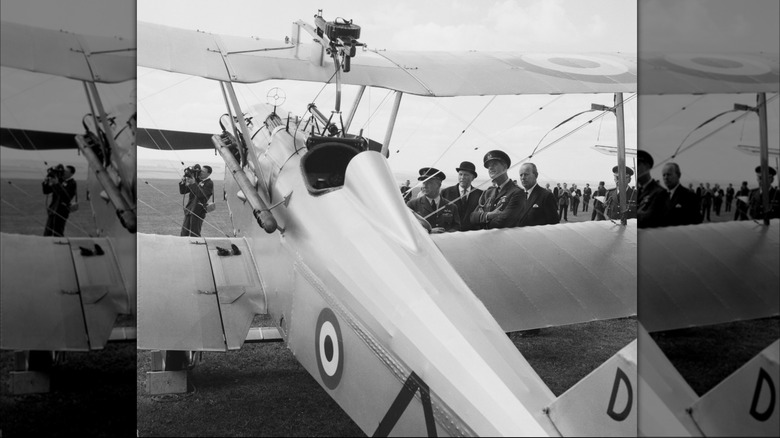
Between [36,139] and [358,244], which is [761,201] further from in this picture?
[36,139]

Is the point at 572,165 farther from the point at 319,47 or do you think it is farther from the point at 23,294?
the point at 23,294

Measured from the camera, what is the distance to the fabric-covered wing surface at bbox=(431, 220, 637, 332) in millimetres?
4324

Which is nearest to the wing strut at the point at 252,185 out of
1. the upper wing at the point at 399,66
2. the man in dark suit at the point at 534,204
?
the upper wing at the point at 399,66

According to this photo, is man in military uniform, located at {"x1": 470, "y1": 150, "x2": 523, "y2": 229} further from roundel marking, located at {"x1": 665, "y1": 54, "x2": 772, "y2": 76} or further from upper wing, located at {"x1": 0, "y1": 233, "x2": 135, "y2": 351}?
upper wing, located at {"x1": 0, "y1": 233, "x2": 135, "y2": 351}

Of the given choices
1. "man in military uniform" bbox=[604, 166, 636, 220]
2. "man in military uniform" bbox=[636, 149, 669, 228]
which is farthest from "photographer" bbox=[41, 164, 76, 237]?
"man in military uniform" bbox=[604, 166, 636, 220]

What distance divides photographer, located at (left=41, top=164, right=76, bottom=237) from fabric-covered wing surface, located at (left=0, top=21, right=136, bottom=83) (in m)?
0.28

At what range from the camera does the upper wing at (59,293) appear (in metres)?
1.79

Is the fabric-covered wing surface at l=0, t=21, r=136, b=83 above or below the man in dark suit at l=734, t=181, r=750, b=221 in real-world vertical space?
above

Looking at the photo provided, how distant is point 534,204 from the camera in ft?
19.1

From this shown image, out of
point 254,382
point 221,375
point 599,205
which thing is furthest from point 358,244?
point 599,205

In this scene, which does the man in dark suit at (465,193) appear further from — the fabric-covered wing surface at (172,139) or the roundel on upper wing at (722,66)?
the roundel on upper wing at (722,66)

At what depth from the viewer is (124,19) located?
1.85m

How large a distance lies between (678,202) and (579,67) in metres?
4.02

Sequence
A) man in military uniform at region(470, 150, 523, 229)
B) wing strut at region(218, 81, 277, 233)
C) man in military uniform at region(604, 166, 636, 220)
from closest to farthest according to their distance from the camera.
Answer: wing strut at region(218, 81, 277, 233) < man in military uniform at region(470, 150, 523, 229) < man in military uniform at region(604, 166, 636, 220)
